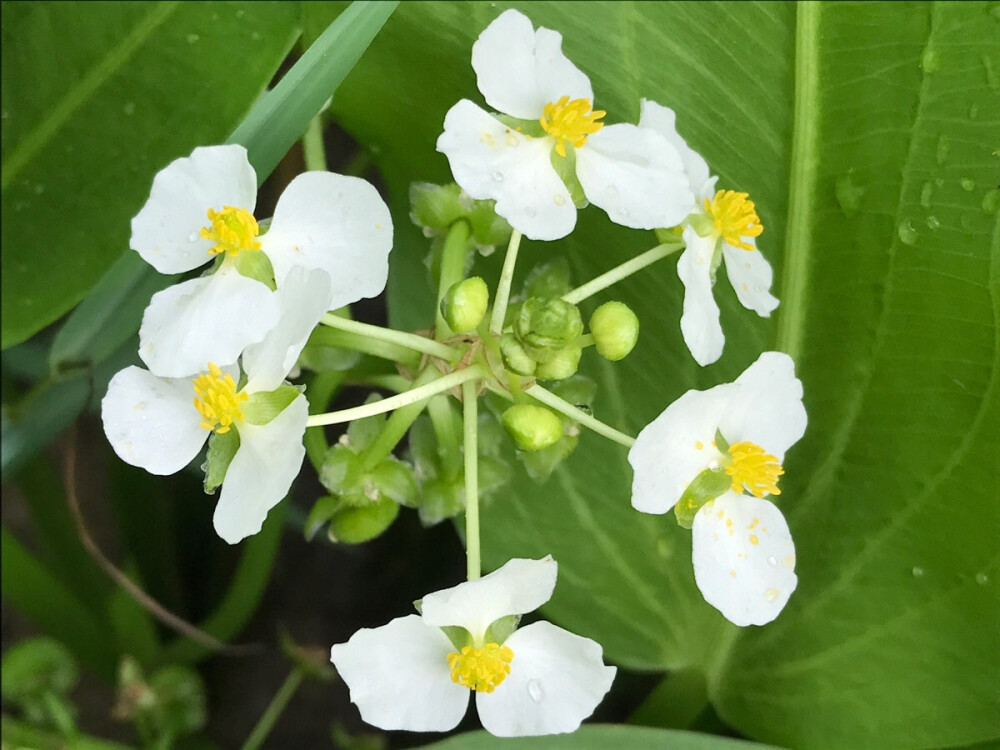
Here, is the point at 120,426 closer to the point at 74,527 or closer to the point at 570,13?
the point at 570,13

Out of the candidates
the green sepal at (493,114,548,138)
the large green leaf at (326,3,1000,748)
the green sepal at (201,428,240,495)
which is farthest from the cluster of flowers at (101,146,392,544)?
the large green leaf at (326,3,1000,748)

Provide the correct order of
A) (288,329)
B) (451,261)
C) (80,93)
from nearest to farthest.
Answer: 1. (288,329)
2. (451,261)
3. (80,93)

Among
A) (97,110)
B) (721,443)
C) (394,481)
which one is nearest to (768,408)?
(721,443)

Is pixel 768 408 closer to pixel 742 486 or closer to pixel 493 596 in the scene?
pixel 742 486

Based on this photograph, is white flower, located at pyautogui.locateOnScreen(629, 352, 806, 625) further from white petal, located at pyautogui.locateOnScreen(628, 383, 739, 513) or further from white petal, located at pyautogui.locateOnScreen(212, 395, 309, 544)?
white petal, located at pyautogui.locateOnScreen(212, 395, 309, 544)

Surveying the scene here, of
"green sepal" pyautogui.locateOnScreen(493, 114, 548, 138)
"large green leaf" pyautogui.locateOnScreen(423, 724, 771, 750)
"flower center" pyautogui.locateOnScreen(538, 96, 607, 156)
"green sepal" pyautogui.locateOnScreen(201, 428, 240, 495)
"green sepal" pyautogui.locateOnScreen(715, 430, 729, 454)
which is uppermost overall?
"flower center" pyautogui.locateOnScreen(538, 96, 607, 156)
